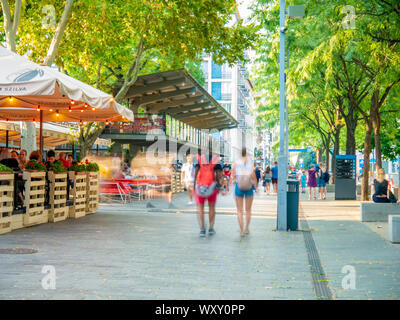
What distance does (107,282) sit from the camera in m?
Result: 6.35

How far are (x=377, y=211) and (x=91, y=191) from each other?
26.3 ft

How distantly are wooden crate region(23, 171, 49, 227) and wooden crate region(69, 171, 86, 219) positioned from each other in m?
1.48

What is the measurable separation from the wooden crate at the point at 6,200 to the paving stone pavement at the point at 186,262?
0.27 m

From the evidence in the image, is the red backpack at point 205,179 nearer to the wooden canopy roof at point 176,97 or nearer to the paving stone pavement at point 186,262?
the paving stone pavement at point 186,262

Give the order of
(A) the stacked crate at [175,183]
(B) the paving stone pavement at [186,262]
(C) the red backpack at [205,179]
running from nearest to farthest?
(B) the paving stone pavement at [186,262] → (C) the red backpack at [205,179] → (A) the stacked crate at [175,183]

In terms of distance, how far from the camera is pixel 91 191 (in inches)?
623

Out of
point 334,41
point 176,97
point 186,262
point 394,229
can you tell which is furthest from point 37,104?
point 176,97

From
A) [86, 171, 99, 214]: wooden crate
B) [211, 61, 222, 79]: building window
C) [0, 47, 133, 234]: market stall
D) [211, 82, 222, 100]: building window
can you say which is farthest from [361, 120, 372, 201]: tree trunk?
[211, 82, 222, 100]: building window

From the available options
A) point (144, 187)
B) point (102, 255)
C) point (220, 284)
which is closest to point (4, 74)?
point (102, 255)

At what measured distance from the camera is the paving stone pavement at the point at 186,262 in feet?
19.5

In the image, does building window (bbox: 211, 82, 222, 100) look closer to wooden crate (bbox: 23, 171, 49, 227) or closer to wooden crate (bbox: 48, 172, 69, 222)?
wooden crate (bbox: 48, 172, 69, 222)

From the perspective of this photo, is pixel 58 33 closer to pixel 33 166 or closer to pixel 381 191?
pixel 33 166

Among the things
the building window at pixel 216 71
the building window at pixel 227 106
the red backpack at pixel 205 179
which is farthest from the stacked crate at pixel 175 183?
the building window at pixel 227 106
